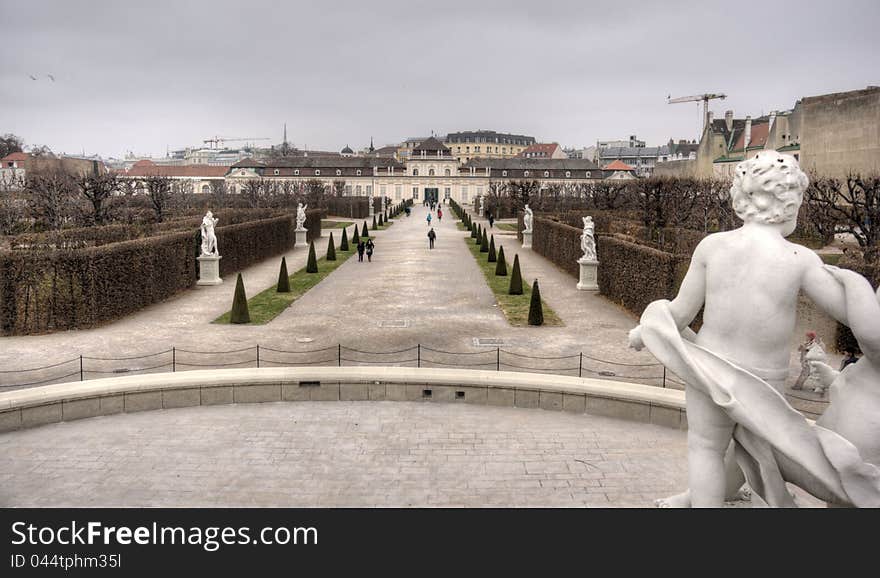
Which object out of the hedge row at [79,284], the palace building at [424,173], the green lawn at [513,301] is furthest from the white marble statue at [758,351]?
the palace building at [424,173]

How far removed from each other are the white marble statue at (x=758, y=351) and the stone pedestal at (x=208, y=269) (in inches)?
807

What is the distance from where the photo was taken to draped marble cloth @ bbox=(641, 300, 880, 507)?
Result: 12.9 ft

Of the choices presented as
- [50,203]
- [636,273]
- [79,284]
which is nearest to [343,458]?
[79,284]

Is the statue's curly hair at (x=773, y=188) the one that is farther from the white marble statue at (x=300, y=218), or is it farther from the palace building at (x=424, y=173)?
the palace building at (x=424, y=173)

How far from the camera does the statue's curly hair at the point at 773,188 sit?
4207mm

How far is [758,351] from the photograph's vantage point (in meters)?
4.20

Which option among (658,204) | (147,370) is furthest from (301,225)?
(147,370)

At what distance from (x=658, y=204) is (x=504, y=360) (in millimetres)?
21032

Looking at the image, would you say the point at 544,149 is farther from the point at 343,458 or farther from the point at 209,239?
the point at 343,458

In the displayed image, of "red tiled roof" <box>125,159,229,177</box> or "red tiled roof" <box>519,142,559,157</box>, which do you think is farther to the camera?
"red tiled roof" <box>519,142,559,157</box>

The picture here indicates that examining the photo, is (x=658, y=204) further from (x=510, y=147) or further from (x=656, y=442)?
(x=510, y=147)

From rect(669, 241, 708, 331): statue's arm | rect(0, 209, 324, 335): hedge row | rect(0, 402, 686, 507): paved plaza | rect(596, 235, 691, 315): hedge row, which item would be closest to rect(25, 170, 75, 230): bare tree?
rect(0, 209, 324, 335): hedge row

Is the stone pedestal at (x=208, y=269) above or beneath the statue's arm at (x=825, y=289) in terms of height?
beneath

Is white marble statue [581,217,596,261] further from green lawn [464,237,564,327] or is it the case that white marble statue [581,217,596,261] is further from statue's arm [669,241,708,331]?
statue's arm [669,241,708,331]
